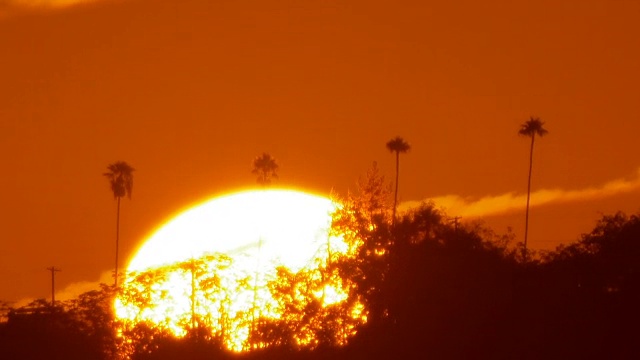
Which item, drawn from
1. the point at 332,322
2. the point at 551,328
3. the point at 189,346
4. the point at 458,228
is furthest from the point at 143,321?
the point at 551,328

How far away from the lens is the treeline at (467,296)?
80.7 m

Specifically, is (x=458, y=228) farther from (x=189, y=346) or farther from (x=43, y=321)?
(x=43, y=321)

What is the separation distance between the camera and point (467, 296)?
82500 millimetres

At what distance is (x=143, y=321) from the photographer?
94.6 m

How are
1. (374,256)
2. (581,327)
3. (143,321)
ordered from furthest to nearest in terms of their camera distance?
(143,321) < (374,256) < (581,327)

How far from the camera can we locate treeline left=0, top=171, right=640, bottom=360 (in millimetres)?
80688

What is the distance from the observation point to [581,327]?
80.6 m

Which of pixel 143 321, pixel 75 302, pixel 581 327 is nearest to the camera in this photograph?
pixel 581 327

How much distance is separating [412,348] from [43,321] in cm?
2946

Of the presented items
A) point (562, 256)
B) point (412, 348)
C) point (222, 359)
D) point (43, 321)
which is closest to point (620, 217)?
point (562, 256)

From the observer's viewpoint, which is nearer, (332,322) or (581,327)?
(581,327)

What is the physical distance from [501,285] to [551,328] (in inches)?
163

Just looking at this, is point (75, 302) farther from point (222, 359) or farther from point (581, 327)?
point (581, 327)

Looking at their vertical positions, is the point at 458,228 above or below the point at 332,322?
above
